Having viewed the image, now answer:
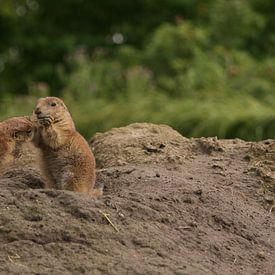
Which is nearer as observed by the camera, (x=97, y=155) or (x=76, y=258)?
(x=76, y=258)

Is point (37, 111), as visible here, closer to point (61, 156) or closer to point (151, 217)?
point (61, 156)

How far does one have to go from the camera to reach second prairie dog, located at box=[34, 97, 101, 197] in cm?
763

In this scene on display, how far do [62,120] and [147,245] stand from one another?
4.82ft

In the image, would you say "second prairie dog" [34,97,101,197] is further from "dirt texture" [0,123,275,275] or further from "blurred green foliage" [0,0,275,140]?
"blurred green foliage" [0,0,275,140]

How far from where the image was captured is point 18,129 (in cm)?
818

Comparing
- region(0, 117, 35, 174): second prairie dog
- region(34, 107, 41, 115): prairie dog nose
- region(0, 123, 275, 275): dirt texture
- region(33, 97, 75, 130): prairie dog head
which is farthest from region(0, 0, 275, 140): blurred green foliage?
region(34, 107, 41, 115): prairie dog nose

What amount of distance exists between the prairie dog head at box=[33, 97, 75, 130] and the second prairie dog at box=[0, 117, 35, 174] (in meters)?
0.39

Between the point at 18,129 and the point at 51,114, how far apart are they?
1.76ft

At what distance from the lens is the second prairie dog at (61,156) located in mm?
7629

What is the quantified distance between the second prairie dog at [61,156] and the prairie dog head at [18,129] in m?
0.29

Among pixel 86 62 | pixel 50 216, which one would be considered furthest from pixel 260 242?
pixel 86 62

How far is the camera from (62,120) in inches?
308

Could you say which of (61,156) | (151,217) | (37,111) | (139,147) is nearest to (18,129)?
(37,111)

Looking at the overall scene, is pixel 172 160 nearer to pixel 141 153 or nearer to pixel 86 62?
pixel 141 153
